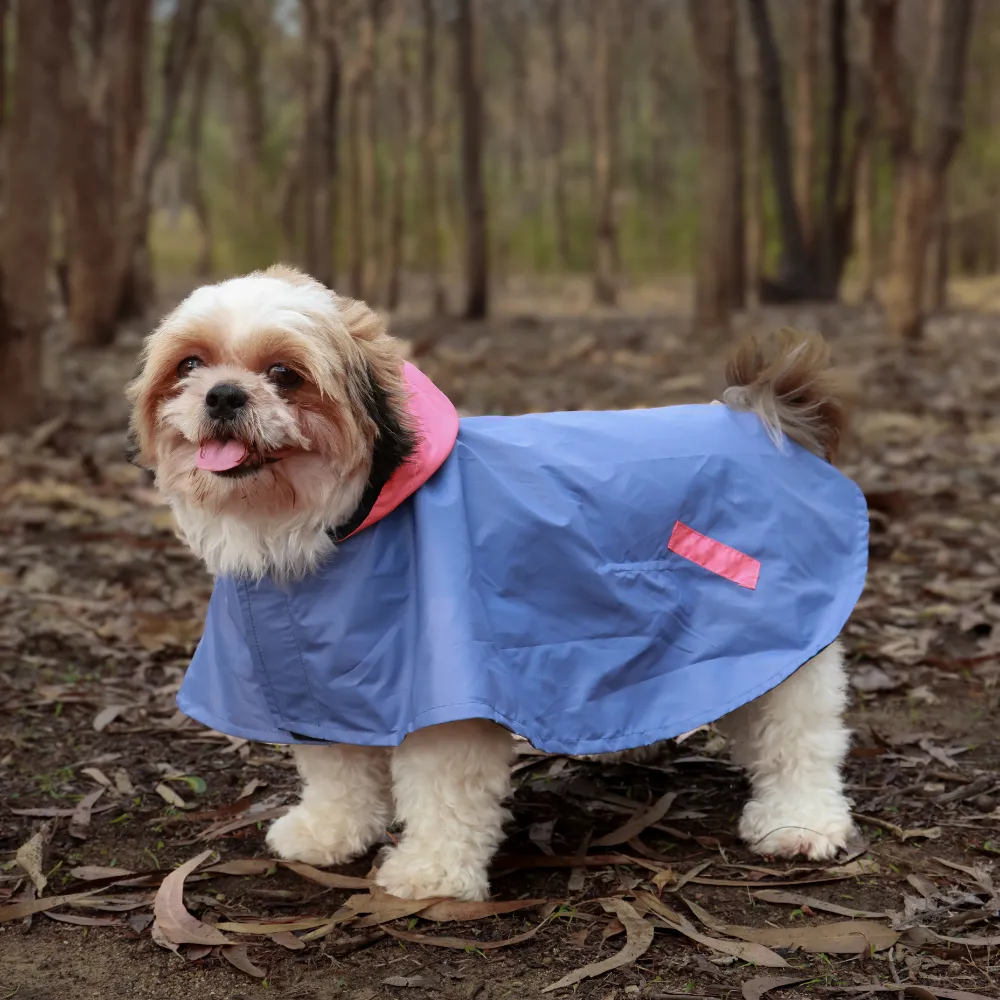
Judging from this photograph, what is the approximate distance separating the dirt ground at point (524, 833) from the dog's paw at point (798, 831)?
0.05 meters

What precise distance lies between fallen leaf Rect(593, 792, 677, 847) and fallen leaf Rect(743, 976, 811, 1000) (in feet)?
2.49

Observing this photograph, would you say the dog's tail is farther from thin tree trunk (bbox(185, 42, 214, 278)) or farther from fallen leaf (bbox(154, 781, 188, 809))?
thin tree trunk (bbox(185, 42, 214, 278))

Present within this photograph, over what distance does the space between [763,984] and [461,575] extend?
1.05 meters

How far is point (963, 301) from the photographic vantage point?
19.4 metres

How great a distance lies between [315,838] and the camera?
10.9 feet

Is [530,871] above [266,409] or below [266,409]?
below

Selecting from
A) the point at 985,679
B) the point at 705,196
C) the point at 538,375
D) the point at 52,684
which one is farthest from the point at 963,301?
the point at 52,684

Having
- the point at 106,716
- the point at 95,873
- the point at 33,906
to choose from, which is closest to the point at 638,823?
the point at 95,873

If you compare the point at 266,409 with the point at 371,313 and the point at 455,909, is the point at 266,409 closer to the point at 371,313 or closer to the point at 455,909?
→ the point at 371,313

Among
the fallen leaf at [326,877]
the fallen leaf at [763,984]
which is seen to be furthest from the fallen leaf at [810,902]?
the fallen leaf at [326,877]

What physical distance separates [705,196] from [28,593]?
336 inches

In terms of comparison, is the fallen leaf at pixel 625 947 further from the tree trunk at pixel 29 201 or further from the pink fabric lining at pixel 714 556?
the tree trunk at pixel 29 201

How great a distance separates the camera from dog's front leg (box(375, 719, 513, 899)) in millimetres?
3000

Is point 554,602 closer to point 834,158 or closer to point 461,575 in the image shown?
point 461,575
